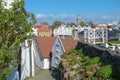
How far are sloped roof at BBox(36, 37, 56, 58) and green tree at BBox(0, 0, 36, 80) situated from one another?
26.7 metres

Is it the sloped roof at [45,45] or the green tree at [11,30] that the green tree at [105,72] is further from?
the sloped roof at [45,45]

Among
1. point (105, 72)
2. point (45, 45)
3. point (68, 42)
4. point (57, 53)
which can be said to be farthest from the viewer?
point (45, 45)

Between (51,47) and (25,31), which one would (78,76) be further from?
(51,47)

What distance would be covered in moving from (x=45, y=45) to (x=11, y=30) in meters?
28.5

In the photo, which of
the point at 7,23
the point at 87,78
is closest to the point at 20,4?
the point at 7,23

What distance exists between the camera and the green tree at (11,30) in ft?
42.0

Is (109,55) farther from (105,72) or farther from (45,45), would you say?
(45,45)

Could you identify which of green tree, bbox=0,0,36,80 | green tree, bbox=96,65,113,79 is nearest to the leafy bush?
green tree, bbox=96,65,113,79

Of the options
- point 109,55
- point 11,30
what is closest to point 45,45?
point 109,55

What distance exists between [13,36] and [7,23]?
2.46 ft

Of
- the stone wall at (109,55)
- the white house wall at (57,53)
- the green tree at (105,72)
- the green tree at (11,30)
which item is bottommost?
the white house wall at (57,53)

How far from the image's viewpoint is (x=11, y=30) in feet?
43.6

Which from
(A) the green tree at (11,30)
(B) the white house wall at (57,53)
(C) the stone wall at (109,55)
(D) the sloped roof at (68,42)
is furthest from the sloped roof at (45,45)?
(A) the green tree at (11,30)

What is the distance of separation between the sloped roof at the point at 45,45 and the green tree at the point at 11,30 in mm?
26726
